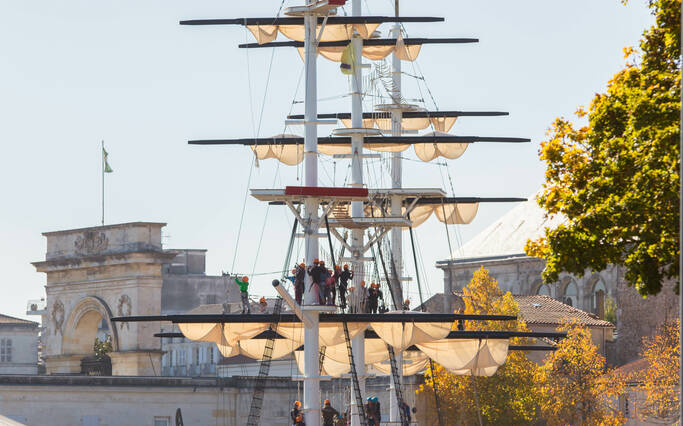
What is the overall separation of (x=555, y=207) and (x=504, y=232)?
251 feet

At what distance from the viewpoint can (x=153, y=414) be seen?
198ft

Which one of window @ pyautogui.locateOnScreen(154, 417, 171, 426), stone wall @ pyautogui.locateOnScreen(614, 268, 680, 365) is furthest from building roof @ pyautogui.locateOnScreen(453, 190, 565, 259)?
window @ pyautogui.locateOnScreen(154, 417, 171, 426)

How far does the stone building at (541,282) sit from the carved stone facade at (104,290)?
16373 millimetres

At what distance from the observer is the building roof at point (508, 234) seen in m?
102

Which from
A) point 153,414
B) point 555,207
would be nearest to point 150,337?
point 153,414

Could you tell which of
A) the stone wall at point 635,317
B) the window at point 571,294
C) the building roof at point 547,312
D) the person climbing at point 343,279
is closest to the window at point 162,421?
the person climbing at point 343,279

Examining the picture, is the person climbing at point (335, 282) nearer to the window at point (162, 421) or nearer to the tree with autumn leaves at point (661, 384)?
the window at point (162, 421)

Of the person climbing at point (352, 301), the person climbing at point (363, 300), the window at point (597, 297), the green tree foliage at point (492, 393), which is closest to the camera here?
the person climbing at point (352, 301)

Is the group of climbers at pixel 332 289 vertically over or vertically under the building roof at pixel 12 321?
under

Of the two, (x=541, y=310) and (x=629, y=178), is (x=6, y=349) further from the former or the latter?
(x=629, y=178)

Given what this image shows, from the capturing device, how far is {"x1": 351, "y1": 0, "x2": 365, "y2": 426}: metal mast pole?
166 feet

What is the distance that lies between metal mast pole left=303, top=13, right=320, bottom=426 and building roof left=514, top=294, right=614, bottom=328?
36.6 metres

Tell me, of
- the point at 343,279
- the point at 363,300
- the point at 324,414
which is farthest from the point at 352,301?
the point at 324,414

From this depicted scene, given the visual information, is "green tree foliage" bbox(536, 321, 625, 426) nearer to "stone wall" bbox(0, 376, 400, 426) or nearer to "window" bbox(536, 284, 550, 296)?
"stone wall" bbox(0, 376, 400, 426)
